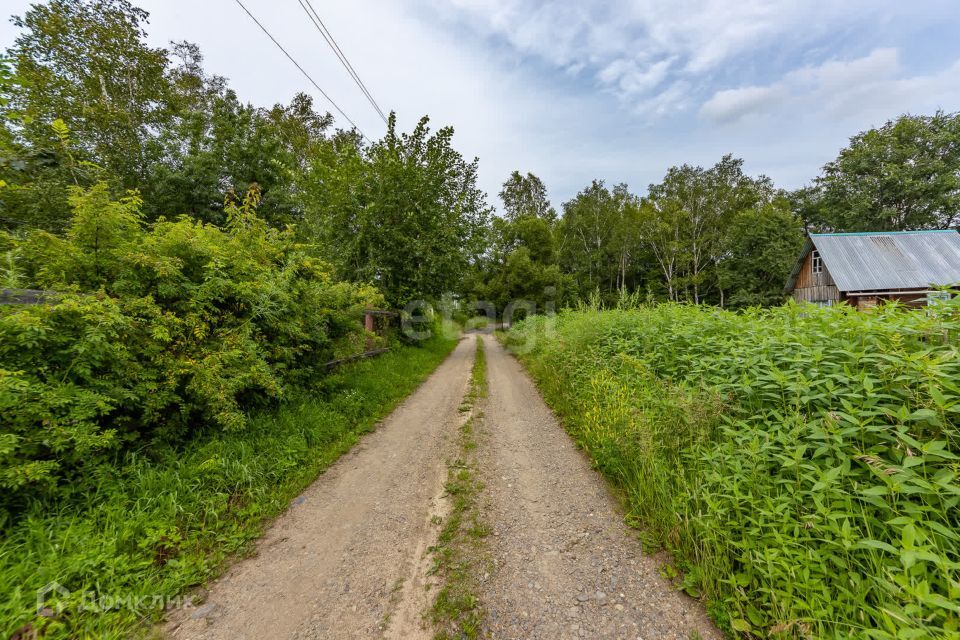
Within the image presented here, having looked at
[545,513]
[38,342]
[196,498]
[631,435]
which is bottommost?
[545,513]

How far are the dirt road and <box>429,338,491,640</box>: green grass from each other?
8cm

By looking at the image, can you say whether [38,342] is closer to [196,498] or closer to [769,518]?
[196,498]

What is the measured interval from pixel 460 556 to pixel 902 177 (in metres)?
44.0

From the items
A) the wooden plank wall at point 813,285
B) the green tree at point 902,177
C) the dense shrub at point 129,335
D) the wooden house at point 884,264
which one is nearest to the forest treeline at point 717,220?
the green tree at point 902,177

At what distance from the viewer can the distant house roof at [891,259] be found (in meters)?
15.4

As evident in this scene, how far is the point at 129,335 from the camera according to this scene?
2992 mm

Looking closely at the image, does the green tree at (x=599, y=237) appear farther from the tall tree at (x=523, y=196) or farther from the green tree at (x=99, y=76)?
the green tree at (x=99, y=76)

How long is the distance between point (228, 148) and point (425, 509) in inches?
707

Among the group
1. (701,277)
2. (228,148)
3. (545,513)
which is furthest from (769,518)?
(701,277)

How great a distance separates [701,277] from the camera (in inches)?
1203

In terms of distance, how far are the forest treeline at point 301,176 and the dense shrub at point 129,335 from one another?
37 centimetres

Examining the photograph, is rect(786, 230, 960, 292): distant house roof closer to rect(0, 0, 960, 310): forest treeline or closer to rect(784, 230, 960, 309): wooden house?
rect(784, 230, 960, 309): wooden house

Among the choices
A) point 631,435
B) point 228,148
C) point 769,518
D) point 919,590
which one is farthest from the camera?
point 228,148

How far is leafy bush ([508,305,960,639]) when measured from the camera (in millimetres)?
1451
